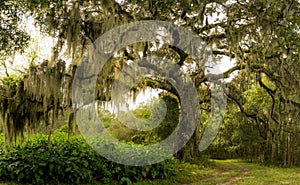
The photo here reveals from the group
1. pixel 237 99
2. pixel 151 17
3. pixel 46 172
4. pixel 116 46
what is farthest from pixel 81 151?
pixel 237 99

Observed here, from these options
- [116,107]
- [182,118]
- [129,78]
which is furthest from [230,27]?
[182,118]

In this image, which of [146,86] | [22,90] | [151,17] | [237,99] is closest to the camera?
[22,90]

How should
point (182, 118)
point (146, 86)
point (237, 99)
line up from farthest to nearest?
point (237, 99)
point (182, 118)
point (146, 86)

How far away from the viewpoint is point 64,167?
328 inches

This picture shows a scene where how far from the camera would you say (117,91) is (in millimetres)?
10258

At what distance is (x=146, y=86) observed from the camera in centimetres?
1370

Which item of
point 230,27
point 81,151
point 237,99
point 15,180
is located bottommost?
point 15,180

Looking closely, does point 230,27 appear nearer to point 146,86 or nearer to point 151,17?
point 151,17

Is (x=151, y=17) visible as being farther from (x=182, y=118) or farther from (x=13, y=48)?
(x=182, y=118)

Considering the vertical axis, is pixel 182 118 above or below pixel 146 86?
below

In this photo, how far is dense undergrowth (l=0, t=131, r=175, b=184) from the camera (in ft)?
26.6

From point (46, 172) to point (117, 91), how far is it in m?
3.28

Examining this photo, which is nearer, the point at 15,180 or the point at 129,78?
the point at 15,180

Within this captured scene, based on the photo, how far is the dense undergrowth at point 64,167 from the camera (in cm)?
812
